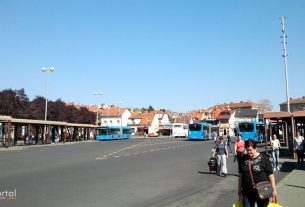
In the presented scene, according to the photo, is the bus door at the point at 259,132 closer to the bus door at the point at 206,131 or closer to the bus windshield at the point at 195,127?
the bus door at the point at 206,131

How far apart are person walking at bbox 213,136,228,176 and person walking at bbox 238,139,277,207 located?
32.4 feet

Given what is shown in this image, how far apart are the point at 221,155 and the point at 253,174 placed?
1018 cm

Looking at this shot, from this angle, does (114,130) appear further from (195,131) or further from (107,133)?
(195,131)

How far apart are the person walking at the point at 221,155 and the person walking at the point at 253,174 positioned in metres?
9.87

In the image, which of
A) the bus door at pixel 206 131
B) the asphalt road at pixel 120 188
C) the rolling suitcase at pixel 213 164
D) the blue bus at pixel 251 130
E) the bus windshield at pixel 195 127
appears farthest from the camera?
the bus door at pixel 206 131

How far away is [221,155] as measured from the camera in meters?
15.8

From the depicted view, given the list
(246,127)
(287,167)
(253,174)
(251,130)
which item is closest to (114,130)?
(246,127)

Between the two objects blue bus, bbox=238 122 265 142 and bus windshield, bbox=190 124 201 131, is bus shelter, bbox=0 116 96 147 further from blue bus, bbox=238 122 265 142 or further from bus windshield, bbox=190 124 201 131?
blue bus, bbox=238 122 265 142

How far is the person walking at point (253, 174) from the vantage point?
5.77 meters

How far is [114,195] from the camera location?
1069cm

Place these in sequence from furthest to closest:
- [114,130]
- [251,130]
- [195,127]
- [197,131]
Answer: [114,130]
[195,127]
[197,131]
[251,130]

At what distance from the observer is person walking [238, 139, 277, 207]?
18.9 ft

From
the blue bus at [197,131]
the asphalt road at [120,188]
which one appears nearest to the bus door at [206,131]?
the blue bus at [197,131]

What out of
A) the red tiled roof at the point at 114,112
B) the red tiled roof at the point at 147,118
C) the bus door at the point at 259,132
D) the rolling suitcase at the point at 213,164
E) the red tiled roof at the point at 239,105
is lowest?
the rolling suitcase at the point at 213,164
